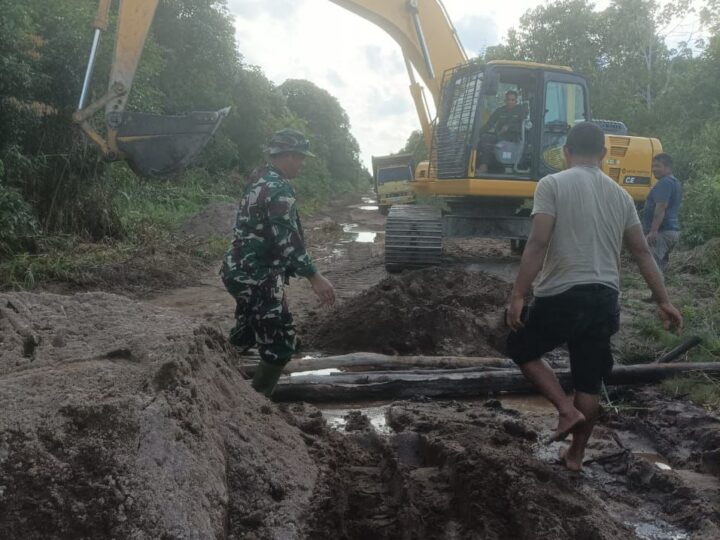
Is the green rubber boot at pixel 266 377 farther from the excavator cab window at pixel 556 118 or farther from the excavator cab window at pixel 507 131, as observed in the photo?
the excavator cab window at pixel 556 118

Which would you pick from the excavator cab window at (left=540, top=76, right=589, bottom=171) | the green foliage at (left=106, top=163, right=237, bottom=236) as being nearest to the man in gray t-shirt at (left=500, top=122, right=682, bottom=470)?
the excavator cab window at (left=540, top=76, right=589, bottom=171)

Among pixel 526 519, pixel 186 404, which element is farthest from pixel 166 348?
pixel 526 519

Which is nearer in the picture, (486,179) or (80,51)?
(486,179)

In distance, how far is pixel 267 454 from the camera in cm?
316

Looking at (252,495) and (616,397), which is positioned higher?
(252,495)

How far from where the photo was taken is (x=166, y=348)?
302cm

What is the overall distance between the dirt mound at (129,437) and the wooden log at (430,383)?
51.6 inches

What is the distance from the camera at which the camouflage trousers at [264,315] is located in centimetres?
411

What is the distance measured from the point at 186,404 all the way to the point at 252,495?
1.56 ft

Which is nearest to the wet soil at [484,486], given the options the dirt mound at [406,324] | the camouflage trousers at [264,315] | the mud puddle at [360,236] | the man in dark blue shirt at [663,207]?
the camouflage trousers at [264,315]

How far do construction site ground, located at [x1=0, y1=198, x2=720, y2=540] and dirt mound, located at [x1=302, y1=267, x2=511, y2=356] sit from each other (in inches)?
50.9

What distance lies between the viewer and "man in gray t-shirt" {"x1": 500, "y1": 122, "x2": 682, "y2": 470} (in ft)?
11.8

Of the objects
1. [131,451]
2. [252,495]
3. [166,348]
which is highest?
[166,348]

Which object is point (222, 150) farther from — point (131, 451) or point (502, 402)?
point (131, 451)
